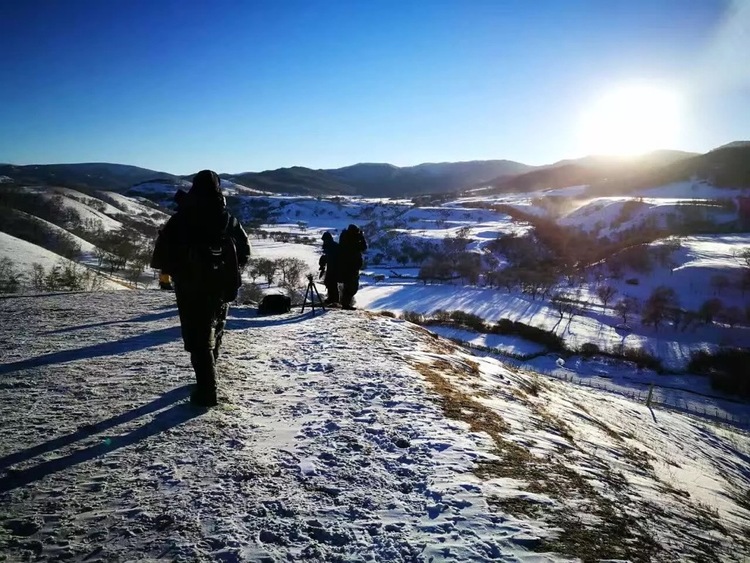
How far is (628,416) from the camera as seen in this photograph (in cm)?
1719

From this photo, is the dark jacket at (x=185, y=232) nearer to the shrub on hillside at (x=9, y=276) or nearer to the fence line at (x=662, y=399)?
the shrub on hillside at (x=9, y=276)

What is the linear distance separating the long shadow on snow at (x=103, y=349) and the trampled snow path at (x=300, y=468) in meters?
0.06

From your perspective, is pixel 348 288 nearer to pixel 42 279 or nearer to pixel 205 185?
pixel 205 185

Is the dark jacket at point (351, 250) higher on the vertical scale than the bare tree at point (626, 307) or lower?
higher

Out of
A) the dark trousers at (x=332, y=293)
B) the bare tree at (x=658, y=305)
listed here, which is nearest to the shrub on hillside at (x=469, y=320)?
the bare tree at (x=658, y=305)

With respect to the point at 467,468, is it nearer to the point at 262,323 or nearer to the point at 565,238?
the point at 262,323

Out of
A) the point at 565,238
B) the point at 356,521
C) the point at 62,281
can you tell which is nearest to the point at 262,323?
the point at 356,521

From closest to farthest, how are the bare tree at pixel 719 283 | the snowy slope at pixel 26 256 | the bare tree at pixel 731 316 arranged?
the snowy slope at pixel 26 256, the bare tree at pixel 731 316, the bare tree at pixel 719 283

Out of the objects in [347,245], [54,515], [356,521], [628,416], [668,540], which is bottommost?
[628,416]

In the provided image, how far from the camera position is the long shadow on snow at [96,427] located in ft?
13.8

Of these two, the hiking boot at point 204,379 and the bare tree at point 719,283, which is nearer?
the hiking boot at point 204,379

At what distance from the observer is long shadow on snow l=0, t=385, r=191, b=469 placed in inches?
165

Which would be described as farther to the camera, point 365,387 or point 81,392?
point 365,387

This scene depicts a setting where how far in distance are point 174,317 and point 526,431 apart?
910 centimetres
